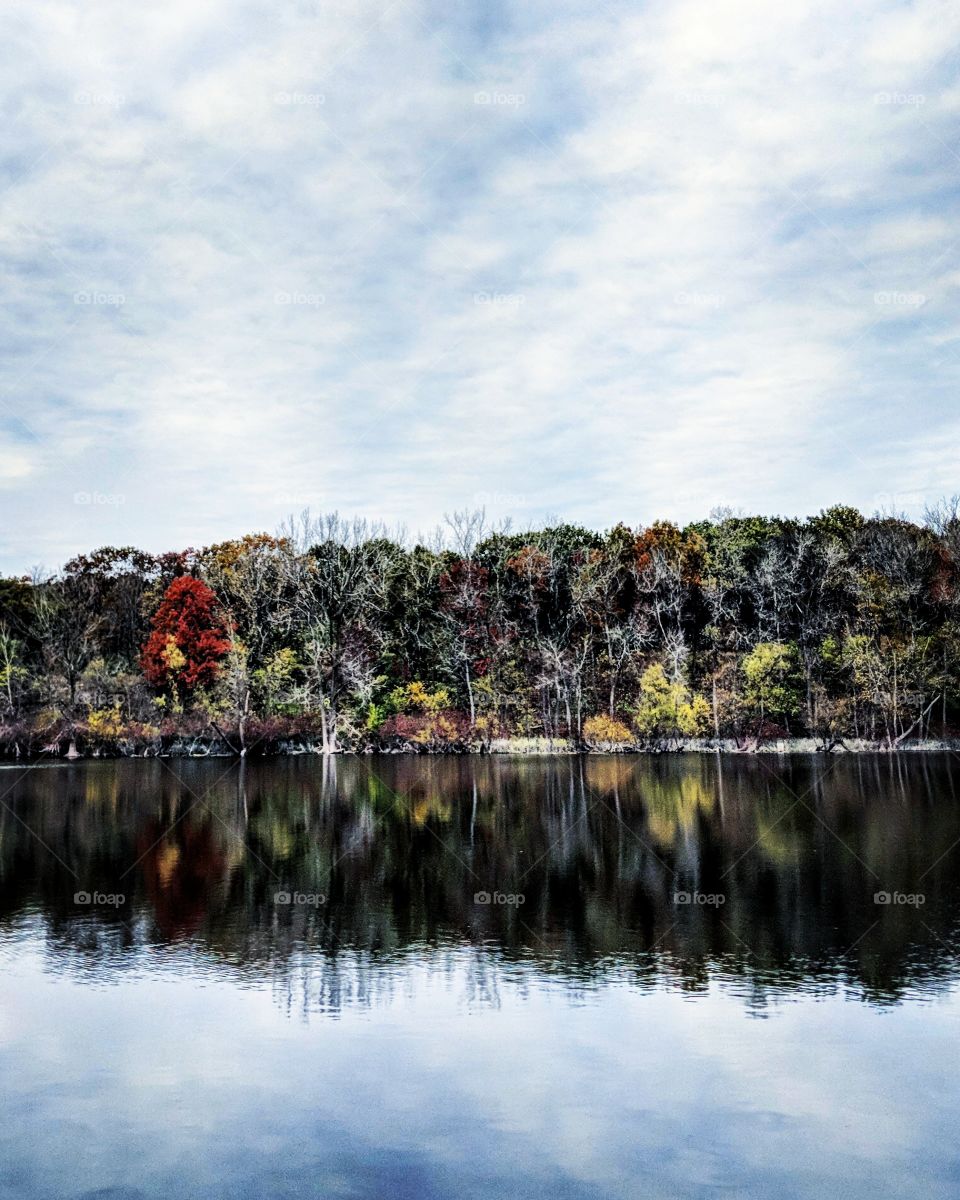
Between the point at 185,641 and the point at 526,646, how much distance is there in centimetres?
2508

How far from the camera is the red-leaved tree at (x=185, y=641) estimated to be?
2972 inches

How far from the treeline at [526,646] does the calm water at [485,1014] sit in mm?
38173

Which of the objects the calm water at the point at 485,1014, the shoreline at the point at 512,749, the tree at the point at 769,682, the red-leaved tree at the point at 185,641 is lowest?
the calm water at the point at 485,1014

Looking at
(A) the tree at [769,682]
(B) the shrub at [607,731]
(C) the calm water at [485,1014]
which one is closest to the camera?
(C) the calm water at [485,1014]

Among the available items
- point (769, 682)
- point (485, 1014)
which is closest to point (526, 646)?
point (769, 682)

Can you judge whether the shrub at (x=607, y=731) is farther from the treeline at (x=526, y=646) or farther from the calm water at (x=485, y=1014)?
the calm water at (x=485, y=1014)

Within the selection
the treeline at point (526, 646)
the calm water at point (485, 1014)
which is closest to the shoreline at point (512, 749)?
the treeline at point (526, 646)

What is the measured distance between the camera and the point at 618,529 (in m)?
81.9

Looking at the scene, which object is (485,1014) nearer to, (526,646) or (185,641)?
(526,646)

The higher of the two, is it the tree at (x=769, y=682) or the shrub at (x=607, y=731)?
the tree at (x=769, y=682)

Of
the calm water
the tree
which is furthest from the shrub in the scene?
the calm water

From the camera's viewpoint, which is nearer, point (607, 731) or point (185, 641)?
point (607, 731)

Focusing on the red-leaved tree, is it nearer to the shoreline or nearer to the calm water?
the shoreline

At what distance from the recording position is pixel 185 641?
76125 mm
